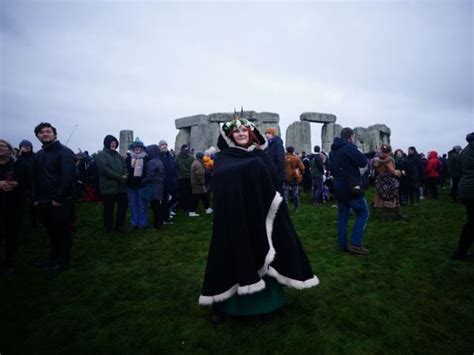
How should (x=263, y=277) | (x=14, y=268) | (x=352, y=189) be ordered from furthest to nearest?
(x=352, y=189) → (x=14, y=268) → (x=263, y=277)

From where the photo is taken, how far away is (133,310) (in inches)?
131

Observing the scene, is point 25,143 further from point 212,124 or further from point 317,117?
point 317,117

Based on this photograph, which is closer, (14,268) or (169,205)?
(14,268)

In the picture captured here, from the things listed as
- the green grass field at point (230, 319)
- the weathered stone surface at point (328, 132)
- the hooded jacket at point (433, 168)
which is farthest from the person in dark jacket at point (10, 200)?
the weathered stone surface at point (328, 132)

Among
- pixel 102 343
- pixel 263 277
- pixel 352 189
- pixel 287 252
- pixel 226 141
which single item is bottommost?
pixel 102 343

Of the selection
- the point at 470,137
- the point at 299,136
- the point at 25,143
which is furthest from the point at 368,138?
the point at 25,143

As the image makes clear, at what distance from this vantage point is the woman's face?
9.89ft

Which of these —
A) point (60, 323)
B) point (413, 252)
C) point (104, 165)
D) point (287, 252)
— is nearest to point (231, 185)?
point (287, 252)

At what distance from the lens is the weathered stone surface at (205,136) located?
63.3 ft

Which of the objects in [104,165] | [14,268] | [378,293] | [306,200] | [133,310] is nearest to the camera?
[133,310]

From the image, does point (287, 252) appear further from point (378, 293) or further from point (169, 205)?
point (169, 205)

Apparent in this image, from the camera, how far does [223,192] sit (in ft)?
9.28

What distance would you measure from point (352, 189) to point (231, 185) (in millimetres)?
2852

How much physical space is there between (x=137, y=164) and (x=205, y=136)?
1255cm
